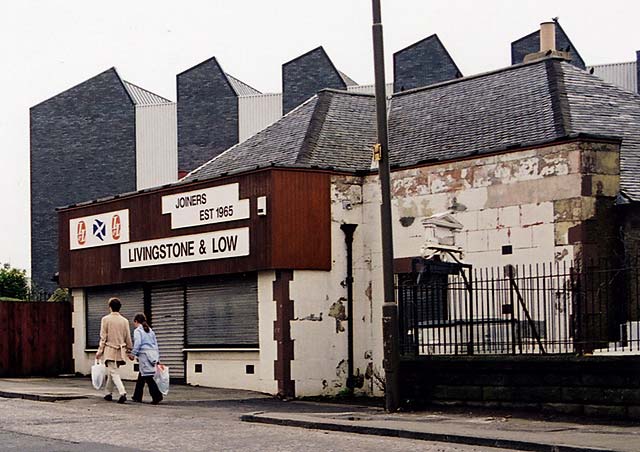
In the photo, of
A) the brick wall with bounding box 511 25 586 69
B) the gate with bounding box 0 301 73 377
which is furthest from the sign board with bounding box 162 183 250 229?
the brick wall with bounding box 511 25 586 69

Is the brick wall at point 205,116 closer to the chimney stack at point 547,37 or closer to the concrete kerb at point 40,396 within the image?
the chimney stack at point 547,37

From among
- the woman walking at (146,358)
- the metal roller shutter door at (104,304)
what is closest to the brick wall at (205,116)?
the metal roller shutter door at (104,304)

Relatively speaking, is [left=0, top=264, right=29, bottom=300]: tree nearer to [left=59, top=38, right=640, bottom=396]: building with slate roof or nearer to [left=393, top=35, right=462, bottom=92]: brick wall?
[left=393, top=35, right=462, bottom=92]: brick wall

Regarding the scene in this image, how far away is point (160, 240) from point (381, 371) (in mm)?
5571

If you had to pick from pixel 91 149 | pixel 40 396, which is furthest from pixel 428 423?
pixel 91 149

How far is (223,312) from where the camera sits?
82.3 ft

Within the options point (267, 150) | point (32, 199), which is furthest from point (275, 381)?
point (32, 199)

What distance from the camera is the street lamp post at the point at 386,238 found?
1909 centimetres

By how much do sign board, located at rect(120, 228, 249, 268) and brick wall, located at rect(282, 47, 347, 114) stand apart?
25.0 metres

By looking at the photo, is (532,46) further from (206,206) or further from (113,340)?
(113,340)

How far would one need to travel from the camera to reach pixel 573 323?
18312 millimetres

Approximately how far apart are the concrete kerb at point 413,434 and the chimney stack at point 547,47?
11.3 m

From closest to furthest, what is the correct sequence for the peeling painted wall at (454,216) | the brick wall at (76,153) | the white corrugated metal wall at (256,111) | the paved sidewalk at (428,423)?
the paved sidewalk at (428,423) < the peeling painted wall at (454,216) < the white corrugated metal wall at (256,111) < the brick wall at (76,153)

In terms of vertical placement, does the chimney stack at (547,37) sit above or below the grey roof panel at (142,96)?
below
